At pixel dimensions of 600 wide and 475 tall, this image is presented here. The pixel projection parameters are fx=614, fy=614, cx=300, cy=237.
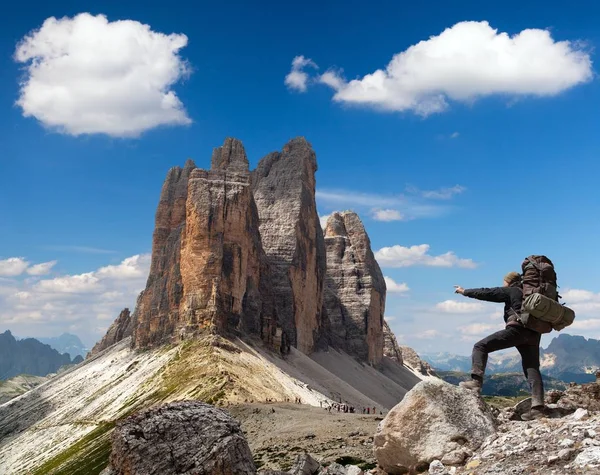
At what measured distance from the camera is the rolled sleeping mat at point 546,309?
48.7 ft

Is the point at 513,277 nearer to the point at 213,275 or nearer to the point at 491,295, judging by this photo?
the point at 491,295

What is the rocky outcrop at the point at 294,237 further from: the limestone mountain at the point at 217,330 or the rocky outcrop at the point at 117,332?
the rocky outcrop at the point at 117,332

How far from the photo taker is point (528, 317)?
15.1 metres

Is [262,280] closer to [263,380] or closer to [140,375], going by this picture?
[140,375]

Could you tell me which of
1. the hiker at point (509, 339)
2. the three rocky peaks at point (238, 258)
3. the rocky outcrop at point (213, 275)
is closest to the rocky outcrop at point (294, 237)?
the three rocky peaks at point (238, 258)

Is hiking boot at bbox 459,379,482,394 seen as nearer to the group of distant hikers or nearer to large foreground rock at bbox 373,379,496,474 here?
the group of distant hikers

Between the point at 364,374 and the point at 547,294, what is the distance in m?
172

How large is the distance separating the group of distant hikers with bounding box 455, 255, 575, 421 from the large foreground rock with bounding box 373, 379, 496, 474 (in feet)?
3.29

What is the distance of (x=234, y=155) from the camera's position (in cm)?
16212

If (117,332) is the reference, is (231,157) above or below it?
above

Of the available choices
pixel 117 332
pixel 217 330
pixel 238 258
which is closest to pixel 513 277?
pixel 217 330

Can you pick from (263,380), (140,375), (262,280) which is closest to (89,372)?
(140,375)

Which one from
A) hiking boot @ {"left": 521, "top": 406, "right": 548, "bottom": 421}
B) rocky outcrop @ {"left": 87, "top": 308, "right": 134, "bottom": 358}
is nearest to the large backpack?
hiking boot @ {"left": 521, "top": 406, "right": 548, "bottom": 421}

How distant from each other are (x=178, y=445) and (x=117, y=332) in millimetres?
183403
